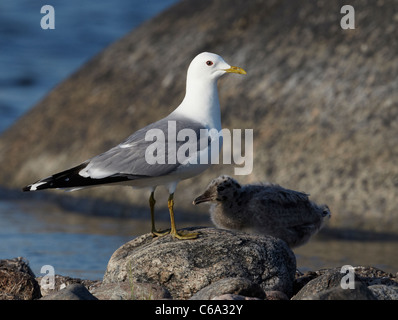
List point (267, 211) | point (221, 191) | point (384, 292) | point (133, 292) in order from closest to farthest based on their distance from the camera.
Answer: point (133, 292) < point (384, 292) < point (267, 211) < point (221, 191)

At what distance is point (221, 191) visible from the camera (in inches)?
314

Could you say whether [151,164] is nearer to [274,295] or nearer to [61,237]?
[274,295]

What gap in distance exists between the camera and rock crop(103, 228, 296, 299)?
20.0 ft

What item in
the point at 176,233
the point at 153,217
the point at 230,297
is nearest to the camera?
the point at 230,297

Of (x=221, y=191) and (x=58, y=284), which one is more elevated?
(x=221, y=191)

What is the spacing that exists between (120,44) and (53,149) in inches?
79.4

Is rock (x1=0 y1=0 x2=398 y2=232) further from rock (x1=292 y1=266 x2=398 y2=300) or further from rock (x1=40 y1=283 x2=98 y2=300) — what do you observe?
rock (x1=40 y1=283 x2=98 y2=300)

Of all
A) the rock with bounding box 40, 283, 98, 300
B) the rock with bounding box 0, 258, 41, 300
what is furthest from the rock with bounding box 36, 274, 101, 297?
the rock with bounding box 40, 283, 98, 300

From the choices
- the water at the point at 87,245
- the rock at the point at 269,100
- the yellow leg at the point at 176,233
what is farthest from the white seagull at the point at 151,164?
the rock at the point at 269,100

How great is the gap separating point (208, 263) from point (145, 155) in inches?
39.6

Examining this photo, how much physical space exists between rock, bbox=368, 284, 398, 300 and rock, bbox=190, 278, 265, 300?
0.77m

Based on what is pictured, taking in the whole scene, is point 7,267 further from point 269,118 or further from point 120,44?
point 120,44

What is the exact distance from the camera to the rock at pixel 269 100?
912 cm

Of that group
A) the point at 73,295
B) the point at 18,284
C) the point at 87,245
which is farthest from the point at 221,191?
the point at 73,295
